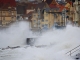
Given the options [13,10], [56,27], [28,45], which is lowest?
[28,45]

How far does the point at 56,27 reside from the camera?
1180cm

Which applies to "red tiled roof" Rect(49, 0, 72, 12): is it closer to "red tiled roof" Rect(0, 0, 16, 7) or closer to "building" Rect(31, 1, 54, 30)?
"building" Rect(31, 1, 54, 30)

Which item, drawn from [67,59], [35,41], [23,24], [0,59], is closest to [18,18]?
[23,24]

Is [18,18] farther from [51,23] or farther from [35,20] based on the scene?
[51,23]

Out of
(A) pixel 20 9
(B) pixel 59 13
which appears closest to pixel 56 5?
(B) pixel 59 13

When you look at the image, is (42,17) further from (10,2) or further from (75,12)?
(10,2)

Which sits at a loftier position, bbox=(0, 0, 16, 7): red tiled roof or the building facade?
bbox=(0, 0, 16, 7): red tiled roof

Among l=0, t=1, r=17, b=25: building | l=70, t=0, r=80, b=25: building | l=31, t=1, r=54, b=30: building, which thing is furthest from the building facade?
l=70, t=0, r=80, b=25: building

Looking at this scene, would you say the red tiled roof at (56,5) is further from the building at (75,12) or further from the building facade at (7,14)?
the building facade at (7,14)

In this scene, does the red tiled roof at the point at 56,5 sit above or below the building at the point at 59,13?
above

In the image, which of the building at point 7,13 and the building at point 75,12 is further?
the building at point 7,13

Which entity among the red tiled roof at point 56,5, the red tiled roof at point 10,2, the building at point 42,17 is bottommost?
the building at point 42,17

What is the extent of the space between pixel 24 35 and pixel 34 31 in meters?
0.58

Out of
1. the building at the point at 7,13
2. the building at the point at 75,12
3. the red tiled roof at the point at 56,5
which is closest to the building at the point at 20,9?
the building at the point at 7,13
